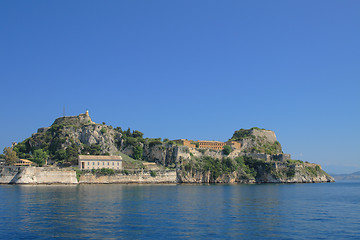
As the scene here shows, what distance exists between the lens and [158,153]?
96.6m

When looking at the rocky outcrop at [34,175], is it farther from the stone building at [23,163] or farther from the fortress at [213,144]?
the fortress at [213,144]

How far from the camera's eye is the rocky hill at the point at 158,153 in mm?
89312

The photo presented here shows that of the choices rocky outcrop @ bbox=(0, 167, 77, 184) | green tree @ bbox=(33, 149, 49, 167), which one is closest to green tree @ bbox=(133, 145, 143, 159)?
green tree @ bbox=(33, 149, 49, 167)

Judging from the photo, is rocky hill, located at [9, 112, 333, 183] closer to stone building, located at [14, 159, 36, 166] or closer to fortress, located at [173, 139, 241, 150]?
fortress, located at [173, 139, 241, 150]

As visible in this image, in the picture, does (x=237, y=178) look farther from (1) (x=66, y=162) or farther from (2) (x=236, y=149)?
(1) (x=66, y=162)

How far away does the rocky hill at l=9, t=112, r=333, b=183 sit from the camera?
89312mm

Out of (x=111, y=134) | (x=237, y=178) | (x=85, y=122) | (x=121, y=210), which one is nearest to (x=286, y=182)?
(x=237, y=178)

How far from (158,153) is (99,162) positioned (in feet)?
60.3

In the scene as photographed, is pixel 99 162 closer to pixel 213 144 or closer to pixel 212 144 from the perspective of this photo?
pixel 212 144

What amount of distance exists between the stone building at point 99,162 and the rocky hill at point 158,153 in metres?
2.69

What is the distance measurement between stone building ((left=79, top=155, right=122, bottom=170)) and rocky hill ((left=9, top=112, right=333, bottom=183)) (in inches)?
106

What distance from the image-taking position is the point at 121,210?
3500 cm

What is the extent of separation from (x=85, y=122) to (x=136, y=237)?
78.7m

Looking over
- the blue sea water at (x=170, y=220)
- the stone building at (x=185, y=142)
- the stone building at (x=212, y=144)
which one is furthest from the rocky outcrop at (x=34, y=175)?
the stone building at (x=212, y=144)
